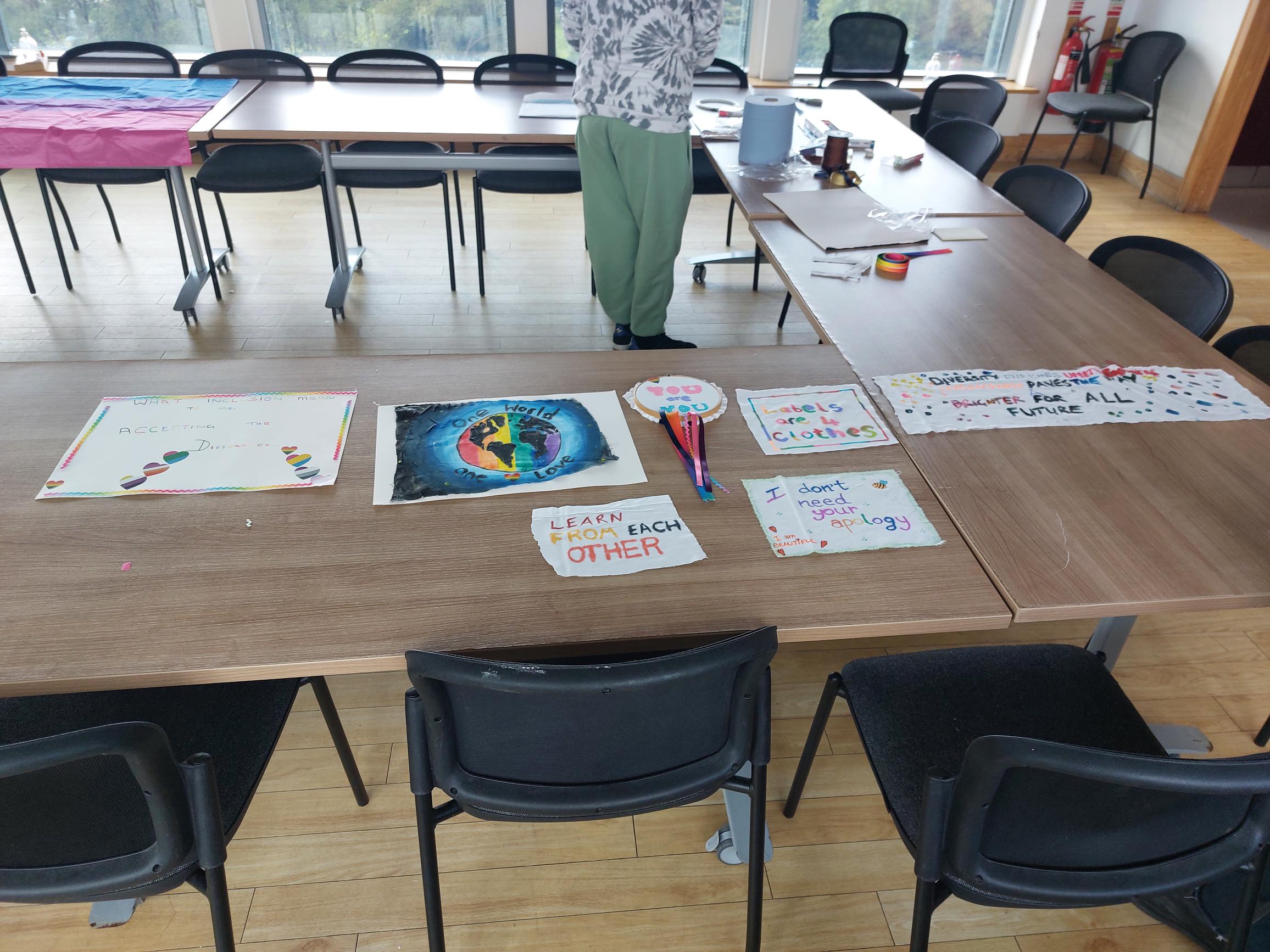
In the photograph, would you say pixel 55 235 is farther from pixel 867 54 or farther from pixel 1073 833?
pixel 867 54

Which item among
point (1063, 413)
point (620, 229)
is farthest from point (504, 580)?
point (620, 229)

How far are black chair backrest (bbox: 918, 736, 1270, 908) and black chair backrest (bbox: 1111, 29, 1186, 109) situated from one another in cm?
493


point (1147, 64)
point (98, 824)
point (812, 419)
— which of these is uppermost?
point (1147, 64)

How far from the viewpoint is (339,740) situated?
1.57 meters

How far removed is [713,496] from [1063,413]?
70 centimetres

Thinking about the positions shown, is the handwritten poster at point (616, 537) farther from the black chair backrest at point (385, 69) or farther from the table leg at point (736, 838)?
the black chair backrest at point (385, 69)

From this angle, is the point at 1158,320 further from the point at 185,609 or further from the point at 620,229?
the point at 185,609

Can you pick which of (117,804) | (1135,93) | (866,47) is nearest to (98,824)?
(117,804)

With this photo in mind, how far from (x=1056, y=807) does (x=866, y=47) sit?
5.02 m

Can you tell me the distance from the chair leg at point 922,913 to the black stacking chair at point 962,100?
167 inches

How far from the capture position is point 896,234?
2.27m

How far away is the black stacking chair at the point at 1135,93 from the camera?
4.76 meters

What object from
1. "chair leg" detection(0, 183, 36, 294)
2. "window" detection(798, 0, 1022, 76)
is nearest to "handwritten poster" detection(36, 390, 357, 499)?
"chair leg" detection(0, 183, 36, 294)

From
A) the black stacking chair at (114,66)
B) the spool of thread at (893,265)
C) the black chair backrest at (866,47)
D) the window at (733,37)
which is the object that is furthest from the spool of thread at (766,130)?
the window at (733,37)
